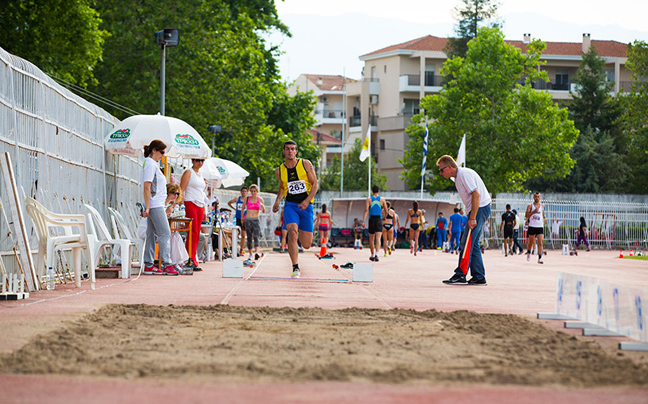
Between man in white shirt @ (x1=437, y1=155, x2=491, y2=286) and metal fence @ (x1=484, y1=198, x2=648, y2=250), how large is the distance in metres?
34.9

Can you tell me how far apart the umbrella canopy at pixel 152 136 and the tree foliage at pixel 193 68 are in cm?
1951

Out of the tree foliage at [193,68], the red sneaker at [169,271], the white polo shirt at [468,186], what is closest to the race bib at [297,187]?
the white polo shirt at [468,186]

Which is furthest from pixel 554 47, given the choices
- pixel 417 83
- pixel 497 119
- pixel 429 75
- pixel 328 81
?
pixel 328 81

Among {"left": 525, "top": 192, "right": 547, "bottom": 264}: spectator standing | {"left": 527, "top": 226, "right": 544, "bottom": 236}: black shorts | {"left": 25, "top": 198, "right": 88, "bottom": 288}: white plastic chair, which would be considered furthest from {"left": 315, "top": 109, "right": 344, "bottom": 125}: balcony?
{"left": 25, "top": 198, "right": 88, "bottom": 288}: white plastic chair

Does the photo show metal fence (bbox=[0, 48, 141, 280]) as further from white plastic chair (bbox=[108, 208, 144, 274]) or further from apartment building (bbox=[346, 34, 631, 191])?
apartment building (bbox=[346, 34, 631, 191])

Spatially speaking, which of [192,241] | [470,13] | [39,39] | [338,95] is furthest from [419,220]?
[338,95]

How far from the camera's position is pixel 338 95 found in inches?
4537

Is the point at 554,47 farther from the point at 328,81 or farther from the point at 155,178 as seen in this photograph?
the point at 155,178

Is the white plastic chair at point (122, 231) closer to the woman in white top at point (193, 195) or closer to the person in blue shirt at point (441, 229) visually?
the woman in white top at point (193, 195)

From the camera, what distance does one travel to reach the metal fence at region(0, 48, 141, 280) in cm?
1123

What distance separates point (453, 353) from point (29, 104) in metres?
8.22

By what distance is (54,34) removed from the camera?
31047 millimetres

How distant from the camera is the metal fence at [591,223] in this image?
49.2 m

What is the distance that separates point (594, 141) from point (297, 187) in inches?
2442
